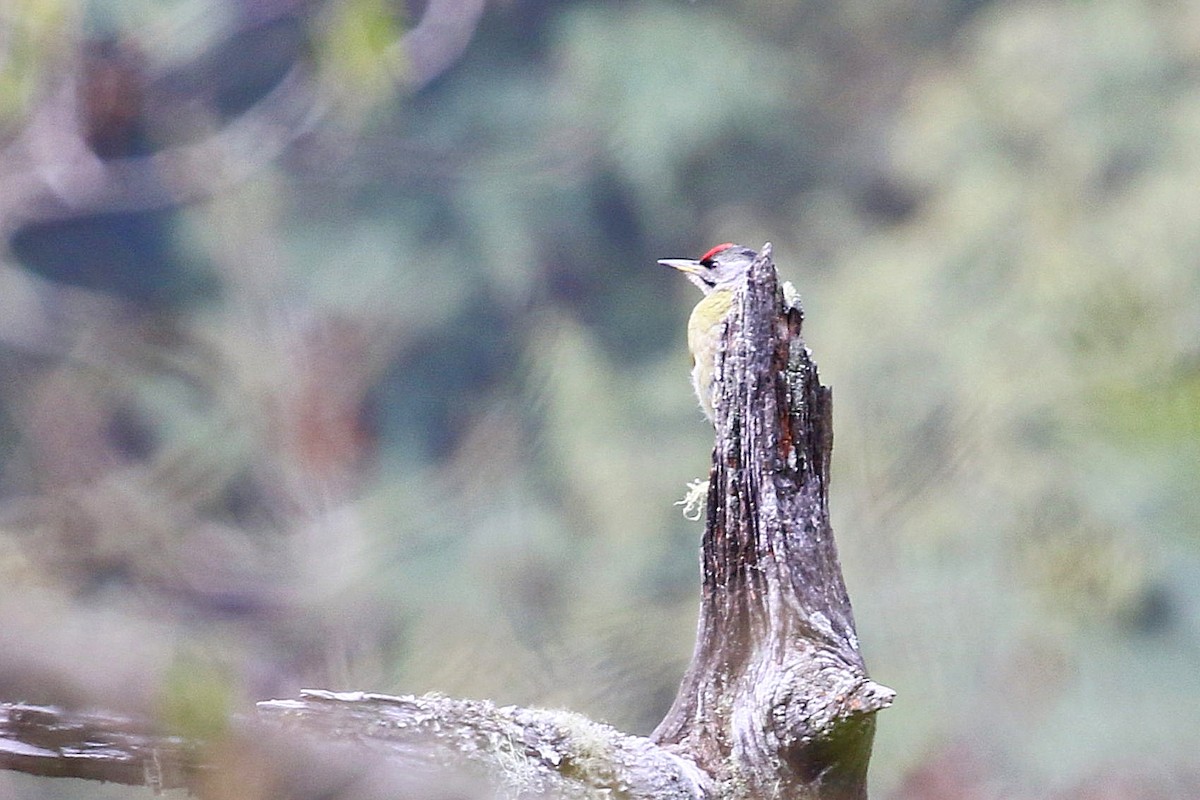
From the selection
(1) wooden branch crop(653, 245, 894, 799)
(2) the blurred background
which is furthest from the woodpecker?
(1) wooden branch crop(653, 245, 894, 799)

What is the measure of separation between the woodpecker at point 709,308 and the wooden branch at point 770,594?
49 cm

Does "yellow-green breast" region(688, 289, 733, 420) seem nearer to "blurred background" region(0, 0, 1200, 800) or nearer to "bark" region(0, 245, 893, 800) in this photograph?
"blurred background" region(0, 0, 1200, 800)

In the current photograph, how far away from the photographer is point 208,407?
4969mm

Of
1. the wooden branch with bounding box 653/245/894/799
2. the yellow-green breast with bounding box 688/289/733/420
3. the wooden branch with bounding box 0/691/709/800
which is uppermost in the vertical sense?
the yellow-green breast with bounding box 688/289/733/420

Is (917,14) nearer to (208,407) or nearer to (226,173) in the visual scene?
(208,407)

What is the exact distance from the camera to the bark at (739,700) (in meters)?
0.83

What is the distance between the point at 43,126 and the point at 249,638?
962mm

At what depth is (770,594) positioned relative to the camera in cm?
120

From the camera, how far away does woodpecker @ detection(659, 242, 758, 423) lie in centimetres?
199

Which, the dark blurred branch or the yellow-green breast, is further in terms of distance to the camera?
the dark blurred branch

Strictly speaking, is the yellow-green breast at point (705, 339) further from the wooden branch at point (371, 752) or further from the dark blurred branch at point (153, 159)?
the wooden branch at point (371, 752)

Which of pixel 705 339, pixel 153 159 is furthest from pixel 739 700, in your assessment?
pixel 153 159

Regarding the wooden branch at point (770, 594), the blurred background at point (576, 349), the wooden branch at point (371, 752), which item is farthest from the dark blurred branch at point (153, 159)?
the wooden branch at point (371, 752)

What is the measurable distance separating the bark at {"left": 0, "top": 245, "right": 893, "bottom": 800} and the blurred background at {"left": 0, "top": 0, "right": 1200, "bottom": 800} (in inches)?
2.8
